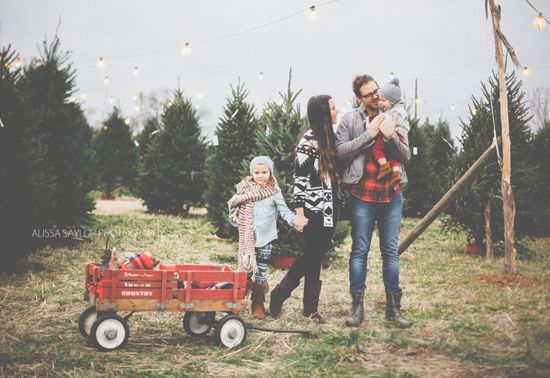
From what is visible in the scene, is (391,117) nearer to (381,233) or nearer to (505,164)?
(381,233)

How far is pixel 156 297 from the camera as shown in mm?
3957

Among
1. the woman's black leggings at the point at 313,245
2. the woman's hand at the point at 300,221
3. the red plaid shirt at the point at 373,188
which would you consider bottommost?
the woman's black leggings at the point at 313,245

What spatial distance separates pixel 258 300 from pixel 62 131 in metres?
6.00

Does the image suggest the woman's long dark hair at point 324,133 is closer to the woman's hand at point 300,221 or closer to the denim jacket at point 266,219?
the woman's hand at point 300,221

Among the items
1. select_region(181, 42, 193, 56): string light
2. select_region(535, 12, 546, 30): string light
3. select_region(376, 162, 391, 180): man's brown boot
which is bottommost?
select_region(376, 162, 391, 180): man's brown boot

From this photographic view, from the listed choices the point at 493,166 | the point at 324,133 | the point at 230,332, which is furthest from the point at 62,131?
the point at 493,166

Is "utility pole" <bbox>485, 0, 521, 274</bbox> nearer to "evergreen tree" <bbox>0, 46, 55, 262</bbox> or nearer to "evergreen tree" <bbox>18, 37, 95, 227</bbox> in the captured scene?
"evergreen tree" <bbox>0, 46, 55, 262</bbox>

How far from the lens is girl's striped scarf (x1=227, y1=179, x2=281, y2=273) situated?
5117 millimetres

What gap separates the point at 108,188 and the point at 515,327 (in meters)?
19.5

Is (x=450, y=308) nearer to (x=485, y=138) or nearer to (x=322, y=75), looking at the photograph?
(x=485, y=138)

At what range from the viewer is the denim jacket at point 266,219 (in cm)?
512

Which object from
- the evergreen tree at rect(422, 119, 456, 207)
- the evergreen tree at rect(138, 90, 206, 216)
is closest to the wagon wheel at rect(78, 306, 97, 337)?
the evergreen tree at rect(138, 90, 206, 216)

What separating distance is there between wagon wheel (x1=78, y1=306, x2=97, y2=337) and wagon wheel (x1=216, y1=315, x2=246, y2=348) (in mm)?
1016

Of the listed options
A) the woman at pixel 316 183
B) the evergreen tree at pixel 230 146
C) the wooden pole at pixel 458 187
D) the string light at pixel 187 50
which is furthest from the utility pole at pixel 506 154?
the string light at pixel 187 50
